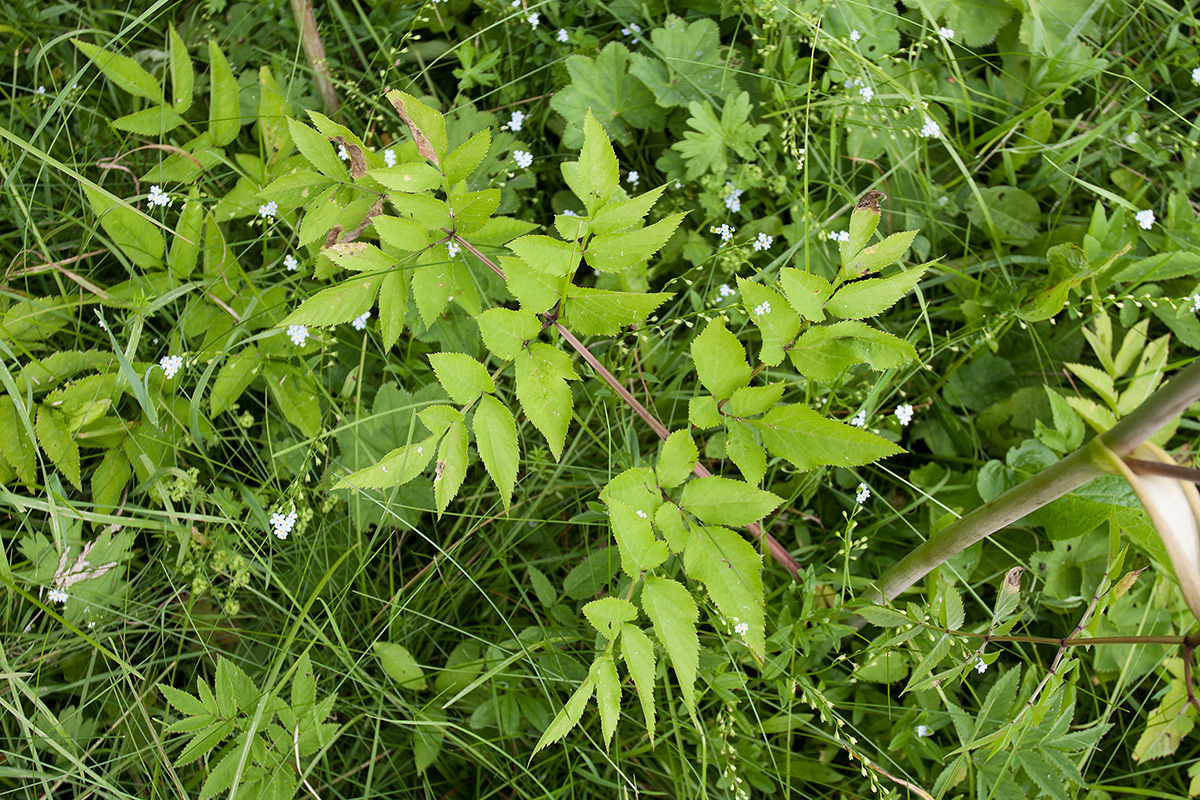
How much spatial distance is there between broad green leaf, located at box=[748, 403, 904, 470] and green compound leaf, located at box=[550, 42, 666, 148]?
1.27 m

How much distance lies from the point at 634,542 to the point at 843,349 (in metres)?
0.56

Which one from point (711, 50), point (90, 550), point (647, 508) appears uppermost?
point (711, 50)

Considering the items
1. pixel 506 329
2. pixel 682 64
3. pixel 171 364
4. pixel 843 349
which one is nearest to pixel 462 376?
pixel 506 329

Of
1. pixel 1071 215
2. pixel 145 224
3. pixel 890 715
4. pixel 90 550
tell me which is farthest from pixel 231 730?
pixel 1071 215

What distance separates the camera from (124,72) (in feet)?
7.11

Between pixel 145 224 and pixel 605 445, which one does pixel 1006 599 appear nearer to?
pixel 605 445

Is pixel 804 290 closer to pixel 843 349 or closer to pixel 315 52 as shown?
pixel 843 349

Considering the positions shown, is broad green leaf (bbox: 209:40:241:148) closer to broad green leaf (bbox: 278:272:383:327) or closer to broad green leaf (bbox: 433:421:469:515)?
broad green leaf (bbox: 278:272:383:327)

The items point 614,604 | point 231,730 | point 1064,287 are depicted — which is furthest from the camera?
point 1064,287

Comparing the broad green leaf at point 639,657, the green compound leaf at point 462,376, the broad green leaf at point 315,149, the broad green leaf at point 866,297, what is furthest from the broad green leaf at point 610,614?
the broad green leaf at point 315,149

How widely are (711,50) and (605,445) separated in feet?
4.26

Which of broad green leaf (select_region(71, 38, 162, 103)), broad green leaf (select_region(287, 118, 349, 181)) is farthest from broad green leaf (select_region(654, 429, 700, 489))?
broad green leaf (select_region(71, 38, 162, 103))

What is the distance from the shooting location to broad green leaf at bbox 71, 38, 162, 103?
2.14 metres

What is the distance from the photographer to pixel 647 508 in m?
1.46
